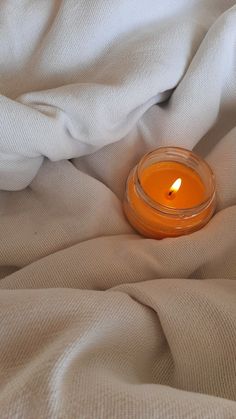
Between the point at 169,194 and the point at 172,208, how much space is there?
0.05 meters

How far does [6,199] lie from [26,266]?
0.27 feet

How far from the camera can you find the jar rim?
0.44 meters

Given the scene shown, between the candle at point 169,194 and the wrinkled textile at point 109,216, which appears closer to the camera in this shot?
the wrinkled textile at point 109,216

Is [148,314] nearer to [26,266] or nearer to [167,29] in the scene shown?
[26,266]

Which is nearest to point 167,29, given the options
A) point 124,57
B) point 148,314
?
point 124,57

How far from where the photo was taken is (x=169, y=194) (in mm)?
492

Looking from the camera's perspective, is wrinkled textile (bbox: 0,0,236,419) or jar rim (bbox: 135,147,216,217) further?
jar rim (bbox: 135,147,216,217)

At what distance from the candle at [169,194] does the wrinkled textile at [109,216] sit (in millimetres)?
15

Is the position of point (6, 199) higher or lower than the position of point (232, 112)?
lower

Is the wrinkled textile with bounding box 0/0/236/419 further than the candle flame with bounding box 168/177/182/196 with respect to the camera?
No

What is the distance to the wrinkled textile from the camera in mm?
291

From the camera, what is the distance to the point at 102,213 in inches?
17.7

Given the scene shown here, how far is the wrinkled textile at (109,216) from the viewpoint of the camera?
0.29m

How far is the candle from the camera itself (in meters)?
0.45
